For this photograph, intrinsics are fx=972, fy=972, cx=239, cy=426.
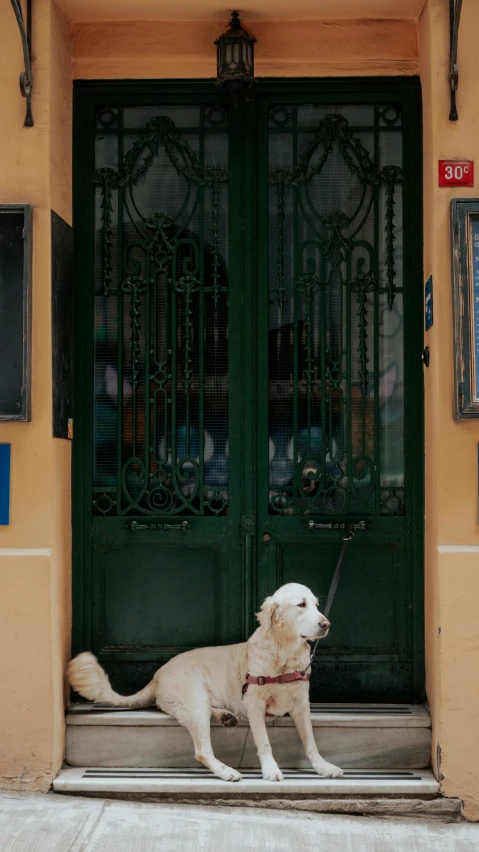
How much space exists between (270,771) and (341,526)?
1452 millimetres

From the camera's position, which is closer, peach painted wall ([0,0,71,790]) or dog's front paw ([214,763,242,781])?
dog's front paw ([214,763,242,781])

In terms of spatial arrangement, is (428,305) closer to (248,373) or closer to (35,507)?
(248,373)

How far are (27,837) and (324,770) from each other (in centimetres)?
158

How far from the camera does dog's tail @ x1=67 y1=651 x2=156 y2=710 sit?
554 centimetres

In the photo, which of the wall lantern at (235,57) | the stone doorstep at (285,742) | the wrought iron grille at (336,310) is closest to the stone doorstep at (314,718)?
the stone doorstep at (285,742)

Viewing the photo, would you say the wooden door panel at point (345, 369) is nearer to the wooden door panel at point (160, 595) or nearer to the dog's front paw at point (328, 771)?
the wooden door panel at point (160, 595)

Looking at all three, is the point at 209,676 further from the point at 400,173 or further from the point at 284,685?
the point at 400,173

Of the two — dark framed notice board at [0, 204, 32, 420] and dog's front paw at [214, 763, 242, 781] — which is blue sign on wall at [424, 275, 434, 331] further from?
dog's front paw at [214, 763, 242, 781]

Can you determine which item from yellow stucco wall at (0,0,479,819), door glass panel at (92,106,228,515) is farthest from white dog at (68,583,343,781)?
door glass panel at (92,106,228,515)

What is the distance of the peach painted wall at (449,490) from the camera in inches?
205

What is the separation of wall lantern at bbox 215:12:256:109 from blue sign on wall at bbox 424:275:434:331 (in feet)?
5.16

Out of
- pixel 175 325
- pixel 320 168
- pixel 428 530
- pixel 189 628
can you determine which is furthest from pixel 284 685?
pixel 320 168

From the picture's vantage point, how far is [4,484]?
5.39m

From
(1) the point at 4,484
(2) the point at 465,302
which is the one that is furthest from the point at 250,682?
(2) the point at 465,302
